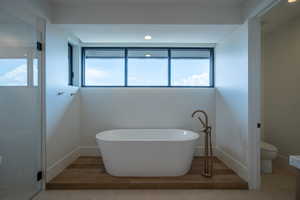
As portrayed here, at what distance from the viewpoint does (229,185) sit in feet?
8.17

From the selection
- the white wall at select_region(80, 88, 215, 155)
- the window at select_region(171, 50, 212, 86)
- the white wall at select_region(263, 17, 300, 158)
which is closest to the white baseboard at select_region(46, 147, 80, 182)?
the white wall at select_region(80, 88, 215, 155)

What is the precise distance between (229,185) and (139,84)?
231 cm

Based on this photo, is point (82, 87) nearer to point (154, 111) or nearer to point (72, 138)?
point (72, 138)

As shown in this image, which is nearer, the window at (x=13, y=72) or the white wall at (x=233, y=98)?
the window at (x=13, y=72)

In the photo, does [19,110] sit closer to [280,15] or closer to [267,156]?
[267,156]

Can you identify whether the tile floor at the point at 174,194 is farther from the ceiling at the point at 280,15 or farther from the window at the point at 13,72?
the ceiling at the point at 280,15

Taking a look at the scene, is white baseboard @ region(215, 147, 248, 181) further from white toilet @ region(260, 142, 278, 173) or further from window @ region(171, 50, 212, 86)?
window @ region(171, 50, 212, 86)

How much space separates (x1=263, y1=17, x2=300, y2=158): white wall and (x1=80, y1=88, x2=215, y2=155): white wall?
103 cm

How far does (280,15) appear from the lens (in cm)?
279

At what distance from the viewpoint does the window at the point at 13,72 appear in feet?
6.21

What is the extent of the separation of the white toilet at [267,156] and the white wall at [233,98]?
1.44 ft

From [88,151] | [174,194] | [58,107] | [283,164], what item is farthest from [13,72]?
[283,164]

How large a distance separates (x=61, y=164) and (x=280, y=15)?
3.95m

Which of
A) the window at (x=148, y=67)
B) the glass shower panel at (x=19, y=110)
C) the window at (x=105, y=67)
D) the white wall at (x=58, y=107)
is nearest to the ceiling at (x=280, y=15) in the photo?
the window at (x=148, y=67)
